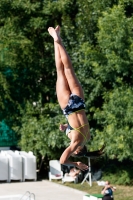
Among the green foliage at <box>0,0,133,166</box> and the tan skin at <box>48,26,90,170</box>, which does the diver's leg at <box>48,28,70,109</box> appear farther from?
the green foliage at <box>0,0,133,166</box>

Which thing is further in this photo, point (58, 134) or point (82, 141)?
point (58, 134)

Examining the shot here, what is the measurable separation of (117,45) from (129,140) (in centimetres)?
328

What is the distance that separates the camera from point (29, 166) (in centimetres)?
2070

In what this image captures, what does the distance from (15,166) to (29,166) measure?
61cm

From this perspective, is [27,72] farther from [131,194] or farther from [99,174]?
[131,194]

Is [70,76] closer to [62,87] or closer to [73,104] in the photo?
[62,87]

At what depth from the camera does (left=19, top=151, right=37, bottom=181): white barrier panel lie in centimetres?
2047

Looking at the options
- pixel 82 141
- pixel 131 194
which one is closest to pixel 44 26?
pixel 131 194

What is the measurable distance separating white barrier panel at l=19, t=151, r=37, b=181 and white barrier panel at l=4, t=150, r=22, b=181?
7.5 inches

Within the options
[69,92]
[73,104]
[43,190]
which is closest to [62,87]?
[69,92]

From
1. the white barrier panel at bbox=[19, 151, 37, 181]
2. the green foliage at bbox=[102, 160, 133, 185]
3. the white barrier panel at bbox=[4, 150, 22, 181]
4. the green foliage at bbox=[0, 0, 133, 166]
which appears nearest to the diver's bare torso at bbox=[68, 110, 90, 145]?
the green foliage at bbox=[0, 0, 133, 166]

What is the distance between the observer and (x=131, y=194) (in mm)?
16609

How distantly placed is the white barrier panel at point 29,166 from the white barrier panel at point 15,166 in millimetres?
191

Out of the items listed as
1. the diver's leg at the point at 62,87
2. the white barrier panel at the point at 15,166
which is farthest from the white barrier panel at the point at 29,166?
the diver's leg at the point at 62,87
